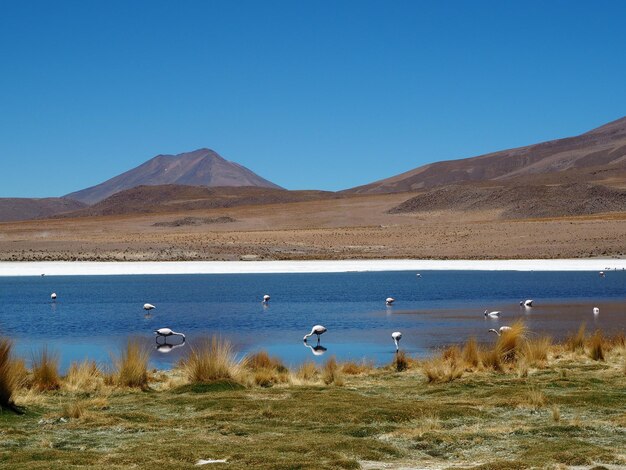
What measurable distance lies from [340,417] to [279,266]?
125ft

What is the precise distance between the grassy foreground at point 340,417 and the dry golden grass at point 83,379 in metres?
0.02

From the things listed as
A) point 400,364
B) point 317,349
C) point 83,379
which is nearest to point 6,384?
point 83,379

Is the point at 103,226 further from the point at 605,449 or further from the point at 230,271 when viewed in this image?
the point at 605,449

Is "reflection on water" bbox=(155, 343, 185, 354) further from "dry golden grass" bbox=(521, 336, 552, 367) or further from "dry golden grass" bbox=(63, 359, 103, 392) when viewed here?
"dry golden grass" bbox=(521, 336, 552, 367)

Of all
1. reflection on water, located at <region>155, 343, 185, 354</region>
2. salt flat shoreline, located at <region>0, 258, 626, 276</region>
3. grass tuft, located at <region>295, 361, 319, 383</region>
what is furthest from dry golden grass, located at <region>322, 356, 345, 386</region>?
salt flat shoreline, located at <region>0, 258, 626, 276</region>

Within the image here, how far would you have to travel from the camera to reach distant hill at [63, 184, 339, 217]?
144 m

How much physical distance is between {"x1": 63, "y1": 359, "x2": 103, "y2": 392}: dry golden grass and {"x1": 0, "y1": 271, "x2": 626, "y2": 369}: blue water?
2064 millimetres

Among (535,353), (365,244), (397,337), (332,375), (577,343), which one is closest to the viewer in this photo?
(332,375)

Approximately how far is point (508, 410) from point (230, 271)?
35.9 metres

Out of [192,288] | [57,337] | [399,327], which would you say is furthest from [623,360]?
[192,288]

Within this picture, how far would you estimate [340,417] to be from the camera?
30.2 feet

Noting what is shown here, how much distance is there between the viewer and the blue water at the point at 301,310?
18.0m

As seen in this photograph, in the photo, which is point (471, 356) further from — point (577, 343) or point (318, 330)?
point (318, 330)

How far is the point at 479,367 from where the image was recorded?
43.0ft
